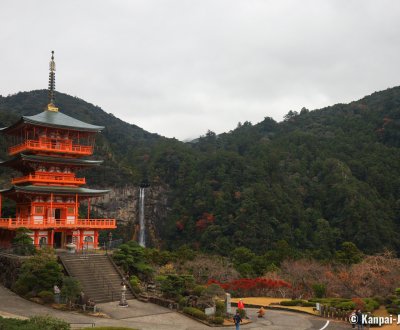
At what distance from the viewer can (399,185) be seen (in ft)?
266

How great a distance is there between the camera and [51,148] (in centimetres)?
3503

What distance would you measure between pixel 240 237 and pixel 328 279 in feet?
129

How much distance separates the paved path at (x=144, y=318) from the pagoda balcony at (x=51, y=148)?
38.4ft

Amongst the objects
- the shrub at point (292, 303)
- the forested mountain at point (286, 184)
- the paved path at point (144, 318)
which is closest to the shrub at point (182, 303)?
the paved path at point (144, 318)

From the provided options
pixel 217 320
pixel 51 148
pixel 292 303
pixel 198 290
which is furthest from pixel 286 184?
pixel 217 320

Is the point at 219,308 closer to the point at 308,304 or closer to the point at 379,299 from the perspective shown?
the point at 308,304

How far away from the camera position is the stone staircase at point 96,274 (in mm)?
26266

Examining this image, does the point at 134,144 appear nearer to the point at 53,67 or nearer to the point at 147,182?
the point at 147,182

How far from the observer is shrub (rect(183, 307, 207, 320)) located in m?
23.7

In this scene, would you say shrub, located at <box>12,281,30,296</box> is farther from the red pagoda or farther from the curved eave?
the curved eave

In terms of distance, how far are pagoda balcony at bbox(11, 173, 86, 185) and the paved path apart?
10.1 meters

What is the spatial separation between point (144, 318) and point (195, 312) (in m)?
2.80

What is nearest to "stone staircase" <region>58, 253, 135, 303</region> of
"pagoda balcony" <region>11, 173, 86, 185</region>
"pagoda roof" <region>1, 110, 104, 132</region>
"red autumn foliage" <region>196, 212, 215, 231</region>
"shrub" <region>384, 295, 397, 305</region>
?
"pagoda balcony" <region>11, 173, 86, 185</region>

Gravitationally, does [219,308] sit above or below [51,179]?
below
